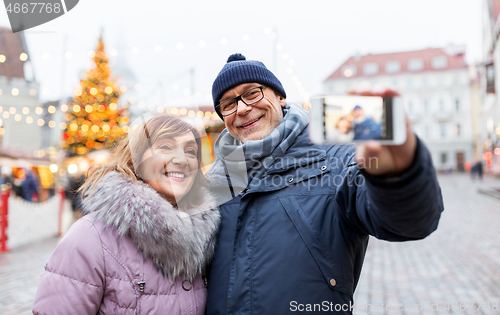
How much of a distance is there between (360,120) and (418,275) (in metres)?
→ 5.11

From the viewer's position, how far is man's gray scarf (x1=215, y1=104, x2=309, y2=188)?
1461 mm

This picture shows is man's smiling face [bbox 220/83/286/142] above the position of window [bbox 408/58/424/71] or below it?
below

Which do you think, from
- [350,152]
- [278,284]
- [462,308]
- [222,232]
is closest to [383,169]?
[350,152]

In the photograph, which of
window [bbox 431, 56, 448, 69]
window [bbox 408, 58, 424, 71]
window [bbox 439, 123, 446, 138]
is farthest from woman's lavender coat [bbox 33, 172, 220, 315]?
window [bbox 431, 56, 448, 69]

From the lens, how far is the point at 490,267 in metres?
5.13

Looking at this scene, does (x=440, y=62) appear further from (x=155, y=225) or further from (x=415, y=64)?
(x=155, y=225)

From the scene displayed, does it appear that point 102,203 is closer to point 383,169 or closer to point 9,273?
point 383,169

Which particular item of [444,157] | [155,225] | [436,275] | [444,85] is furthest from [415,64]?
[155,225]

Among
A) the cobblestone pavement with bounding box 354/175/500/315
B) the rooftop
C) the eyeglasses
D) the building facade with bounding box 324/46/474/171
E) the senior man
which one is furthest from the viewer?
the rooftop

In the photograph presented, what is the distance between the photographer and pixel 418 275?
4.87m

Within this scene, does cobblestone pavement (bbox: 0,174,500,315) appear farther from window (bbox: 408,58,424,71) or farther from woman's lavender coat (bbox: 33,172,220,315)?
window (bbox: 408,58,424,71)

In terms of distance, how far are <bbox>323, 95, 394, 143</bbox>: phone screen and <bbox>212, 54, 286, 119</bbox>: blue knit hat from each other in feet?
3.27

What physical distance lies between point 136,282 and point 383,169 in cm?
109

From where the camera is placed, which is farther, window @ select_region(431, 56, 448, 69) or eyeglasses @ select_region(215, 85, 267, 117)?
window @ select_region(431, 56, 448, 69)
